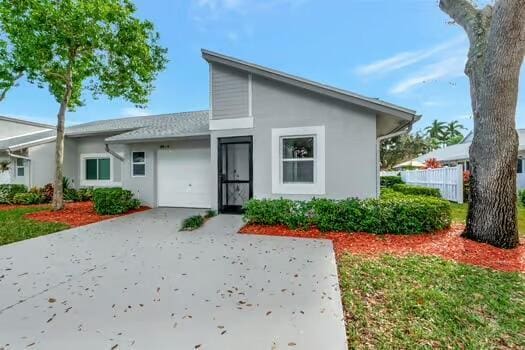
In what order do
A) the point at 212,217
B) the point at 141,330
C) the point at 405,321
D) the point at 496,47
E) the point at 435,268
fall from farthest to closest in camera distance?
the point at 212,217, the point at 496,47, the point at 435,268, the point at 405,321, the point at 141,330

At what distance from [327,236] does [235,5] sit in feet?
34.6

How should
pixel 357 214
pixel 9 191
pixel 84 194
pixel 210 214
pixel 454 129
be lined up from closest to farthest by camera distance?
pixel 357 214 < pixel 210 214 < pixel 9 191 < pixel 84 194 < pixel 454 129

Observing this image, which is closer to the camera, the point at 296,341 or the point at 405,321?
the point at 296,341

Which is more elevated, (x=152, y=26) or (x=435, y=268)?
(x=152, y=26)

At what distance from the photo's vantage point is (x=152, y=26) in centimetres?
1138

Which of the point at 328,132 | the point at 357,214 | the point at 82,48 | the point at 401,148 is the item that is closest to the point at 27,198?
the point at 82,48

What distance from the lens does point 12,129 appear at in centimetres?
1838

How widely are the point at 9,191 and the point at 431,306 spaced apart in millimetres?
18832

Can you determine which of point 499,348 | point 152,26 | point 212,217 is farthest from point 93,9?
point 499,348

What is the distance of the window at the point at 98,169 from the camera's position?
573 inches

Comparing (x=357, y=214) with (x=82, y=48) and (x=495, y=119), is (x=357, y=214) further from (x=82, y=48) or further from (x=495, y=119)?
(x=82, y=48)

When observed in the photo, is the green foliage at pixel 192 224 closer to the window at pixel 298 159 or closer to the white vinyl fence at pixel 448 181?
the window at pixel 298 159

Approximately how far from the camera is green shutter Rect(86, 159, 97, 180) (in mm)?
14867

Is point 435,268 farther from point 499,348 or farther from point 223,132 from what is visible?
point 223,132
